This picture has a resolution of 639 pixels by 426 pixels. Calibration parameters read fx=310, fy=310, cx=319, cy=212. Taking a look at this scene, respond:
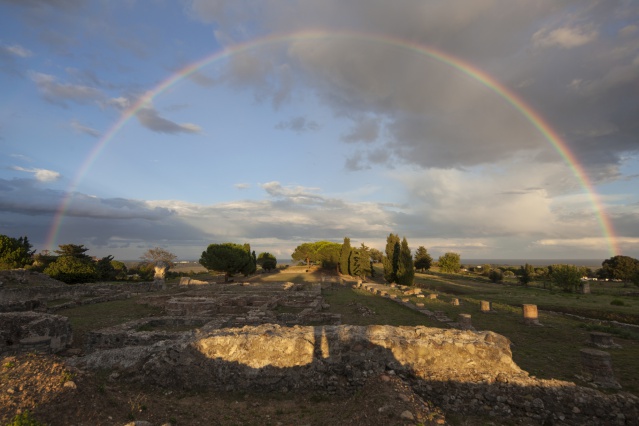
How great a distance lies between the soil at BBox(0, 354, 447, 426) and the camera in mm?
5102

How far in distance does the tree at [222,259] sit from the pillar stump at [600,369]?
132 feet

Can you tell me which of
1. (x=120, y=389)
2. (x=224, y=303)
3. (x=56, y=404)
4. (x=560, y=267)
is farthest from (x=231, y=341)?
(x=560, y=267)

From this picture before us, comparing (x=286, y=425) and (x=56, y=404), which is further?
(x=286, y=425)

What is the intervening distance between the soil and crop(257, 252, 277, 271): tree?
204 feet

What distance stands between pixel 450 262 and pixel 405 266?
41.5 meters

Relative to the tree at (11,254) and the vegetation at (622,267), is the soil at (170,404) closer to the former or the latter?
the tree at (11,254)

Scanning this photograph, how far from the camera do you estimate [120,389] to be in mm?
7031

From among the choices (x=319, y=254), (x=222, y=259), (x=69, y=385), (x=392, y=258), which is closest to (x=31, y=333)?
(x=69, y=385)

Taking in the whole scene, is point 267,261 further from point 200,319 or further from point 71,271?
point 200,319

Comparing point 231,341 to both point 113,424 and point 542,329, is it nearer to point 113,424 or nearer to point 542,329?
point 113,424

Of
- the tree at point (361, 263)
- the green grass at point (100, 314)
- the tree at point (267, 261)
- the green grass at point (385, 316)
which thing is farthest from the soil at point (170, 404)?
the tree at point (267, 261)

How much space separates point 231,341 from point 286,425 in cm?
257

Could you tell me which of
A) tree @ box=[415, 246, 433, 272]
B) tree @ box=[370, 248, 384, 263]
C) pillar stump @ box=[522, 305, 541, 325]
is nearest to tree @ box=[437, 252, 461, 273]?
tree @ box=[415, 246, 433, 272]

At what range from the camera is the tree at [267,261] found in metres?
68.9
